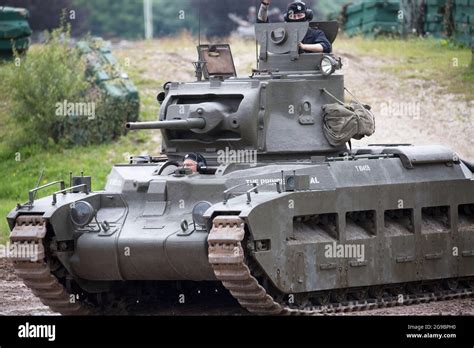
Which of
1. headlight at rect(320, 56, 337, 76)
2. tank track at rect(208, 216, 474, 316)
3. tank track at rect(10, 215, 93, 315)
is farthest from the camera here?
headlight at rect(320, 56, 337, 76)

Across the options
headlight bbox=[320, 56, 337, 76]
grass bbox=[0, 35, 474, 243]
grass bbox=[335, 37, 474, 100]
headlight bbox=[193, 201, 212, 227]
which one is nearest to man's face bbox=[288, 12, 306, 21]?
headlight bbox=[320, 56, 337, 76]

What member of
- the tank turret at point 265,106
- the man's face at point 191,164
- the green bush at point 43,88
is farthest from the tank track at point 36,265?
the green bush at point 43,88

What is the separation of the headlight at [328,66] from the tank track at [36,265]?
465 centimetres

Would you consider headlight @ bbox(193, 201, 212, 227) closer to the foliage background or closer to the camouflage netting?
the camouflage netting

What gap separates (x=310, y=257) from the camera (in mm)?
20281

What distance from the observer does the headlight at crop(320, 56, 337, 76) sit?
2205 centimetres

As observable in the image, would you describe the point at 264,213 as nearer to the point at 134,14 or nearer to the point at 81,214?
the point at 81,214

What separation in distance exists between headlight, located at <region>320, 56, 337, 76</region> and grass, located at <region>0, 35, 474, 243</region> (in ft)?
26.8

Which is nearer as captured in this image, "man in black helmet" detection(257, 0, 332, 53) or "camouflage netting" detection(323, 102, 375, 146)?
"camouflage netting" detection(323, 102, 375, 146)

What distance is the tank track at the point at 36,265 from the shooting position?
20.1 m

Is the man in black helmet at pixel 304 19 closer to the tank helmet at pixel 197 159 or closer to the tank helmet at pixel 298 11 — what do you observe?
the tank helmet at pixel 298 11

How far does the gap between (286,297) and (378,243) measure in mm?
1810

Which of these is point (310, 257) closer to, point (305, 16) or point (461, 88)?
point (305, 16)

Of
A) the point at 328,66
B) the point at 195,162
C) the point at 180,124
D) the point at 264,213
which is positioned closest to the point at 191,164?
the point at 195,162
